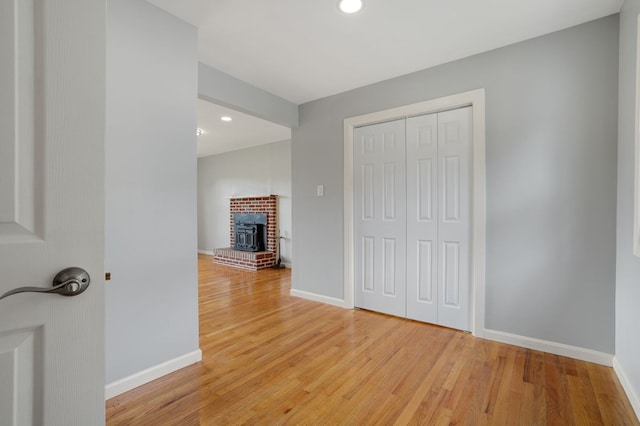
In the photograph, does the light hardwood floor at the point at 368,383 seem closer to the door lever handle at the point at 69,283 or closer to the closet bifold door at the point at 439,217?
the closet bifold door at the point at 439,217

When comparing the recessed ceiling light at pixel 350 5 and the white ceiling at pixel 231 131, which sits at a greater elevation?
the white ceiling at pixel 231 131

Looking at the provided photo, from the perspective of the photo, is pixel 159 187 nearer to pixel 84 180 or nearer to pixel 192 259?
pixel 192 259

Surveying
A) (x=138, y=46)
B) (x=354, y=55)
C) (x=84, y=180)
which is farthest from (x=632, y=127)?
(x=138, y=46)

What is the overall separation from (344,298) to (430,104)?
2.18m

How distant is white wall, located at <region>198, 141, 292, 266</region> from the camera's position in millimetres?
5965

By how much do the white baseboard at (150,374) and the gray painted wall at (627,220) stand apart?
2.67 metres

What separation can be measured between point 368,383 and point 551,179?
6.52 ft

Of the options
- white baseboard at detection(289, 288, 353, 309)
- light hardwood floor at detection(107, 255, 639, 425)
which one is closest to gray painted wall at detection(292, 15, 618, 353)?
light hardwood floor at detection(107, 255, 639, 425)

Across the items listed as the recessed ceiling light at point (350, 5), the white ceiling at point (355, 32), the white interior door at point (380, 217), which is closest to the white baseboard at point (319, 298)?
the white interior door at point (380, 217)

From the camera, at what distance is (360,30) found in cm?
221

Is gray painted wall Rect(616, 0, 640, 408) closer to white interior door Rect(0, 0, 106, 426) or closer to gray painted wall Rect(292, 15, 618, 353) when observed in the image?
gray painted wall Rect(292, 15, 618, 353)

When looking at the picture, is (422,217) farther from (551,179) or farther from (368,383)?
(368,383)

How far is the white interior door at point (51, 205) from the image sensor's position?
625mm

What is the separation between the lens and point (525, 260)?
2.35 metres
